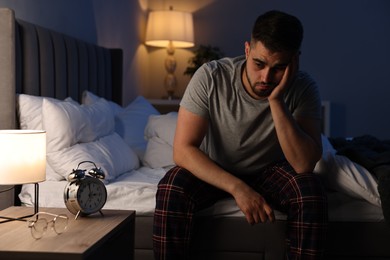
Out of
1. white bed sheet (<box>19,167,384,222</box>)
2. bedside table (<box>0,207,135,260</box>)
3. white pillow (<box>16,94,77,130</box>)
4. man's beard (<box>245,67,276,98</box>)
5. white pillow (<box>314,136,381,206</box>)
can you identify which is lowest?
white bed sheet (<box>19,167,384,222</box>)

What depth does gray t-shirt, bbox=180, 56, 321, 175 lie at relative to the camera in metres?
2.05

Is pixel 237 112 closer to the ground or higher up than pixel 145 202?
higher up

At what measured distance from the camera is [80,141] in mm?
2480

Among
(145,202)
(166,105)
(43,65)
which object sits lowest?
(145,202)

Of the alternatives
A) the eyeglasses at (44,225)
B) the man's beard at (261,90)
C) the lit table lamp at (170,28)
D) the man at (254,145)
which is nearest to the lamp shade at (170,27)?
the lit table lamp at (170,28)

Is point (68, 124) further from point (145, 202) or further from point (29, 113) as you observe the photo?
point (145, 202)

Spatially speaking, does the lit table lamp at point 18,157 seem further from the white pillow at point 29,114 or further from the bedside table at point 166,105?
the bedside table at point 166,105

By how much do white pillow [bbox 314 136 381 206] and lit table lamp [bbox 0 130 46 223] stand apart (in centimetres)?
109

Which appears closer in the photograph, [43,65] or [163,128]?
[43,65]

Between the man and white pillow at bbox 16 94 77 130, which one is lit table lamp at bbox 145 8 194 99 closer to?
white pillow at bbox 16 94 77 130

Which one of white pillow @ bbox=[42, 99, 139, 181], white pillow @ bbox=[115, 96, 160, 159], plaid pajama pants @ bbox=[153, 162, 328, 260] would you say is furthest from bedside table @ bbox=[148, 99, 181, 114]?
plaid pajama pants @ bbox=[153, 162, 328, 260]

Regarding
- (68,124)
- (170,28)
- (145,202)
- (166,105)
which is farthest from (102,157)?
(170,28)

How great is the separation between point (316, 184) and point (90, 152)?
95 centimetres

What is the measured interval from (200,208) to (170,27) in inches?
120
